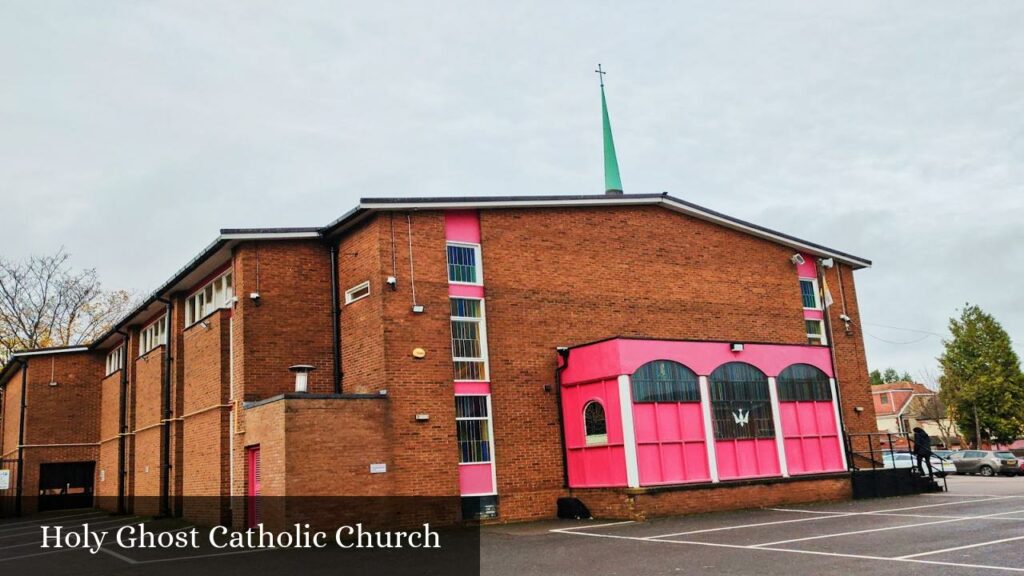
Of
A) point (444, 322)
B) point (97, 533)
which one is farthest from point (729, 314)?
point (97, 533)

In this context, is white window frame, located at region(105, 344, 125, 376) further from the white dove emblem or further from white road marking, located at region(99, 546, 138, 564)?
the white dove emblem

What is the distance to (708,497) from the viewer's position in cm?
1786

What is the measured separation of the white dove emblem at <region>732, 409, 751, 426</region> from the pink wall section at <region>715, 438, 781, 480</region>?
1.45 ft

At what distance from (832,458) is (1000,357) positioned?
3489cm

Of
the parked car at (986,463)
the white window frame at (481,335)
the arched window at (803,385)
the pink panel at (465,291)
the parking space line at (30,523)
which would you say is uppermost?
the pink panel at (465,291)

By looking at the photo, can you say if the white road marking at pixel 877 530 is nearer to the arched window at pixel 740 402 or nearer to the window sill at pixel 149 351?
the arched window at pixel 740 402

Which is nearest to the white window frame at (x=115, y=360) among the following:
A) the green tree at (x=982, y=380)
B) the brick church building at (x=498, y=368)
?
the brick church building at (x=498, y=368)

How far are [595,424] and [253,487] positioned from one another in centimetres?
750

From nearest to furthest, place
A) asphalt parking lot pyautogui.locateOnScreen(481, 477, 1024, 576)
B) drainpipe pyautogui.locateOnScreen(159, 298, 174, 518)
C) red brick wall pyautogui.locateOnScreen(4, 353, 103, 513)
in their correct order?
asphalt parking lot pyautogui.locateOnScreen(481, 477, 1024, 576) → drainpipe pyautogui.locateOnScreen(159, 298, 174, 518) → red brick wall pyautogui.locateOnScreen(4, 353, 103, 513)

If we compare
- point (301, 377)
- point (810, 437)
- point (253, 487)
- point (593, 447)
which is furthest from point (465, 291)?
point (810, 437)

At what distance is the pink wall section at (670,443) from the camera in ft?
57.3

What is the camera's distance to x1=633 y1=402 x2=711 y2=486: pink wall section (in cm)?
1745

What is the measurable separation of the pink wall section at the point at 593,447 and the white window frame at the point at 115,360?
60.0ft

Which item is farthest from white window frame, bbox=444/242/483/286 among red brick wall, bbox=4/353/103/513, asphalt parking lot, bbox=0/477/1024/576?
A: red brick wall, bbox=4/353/103/513
